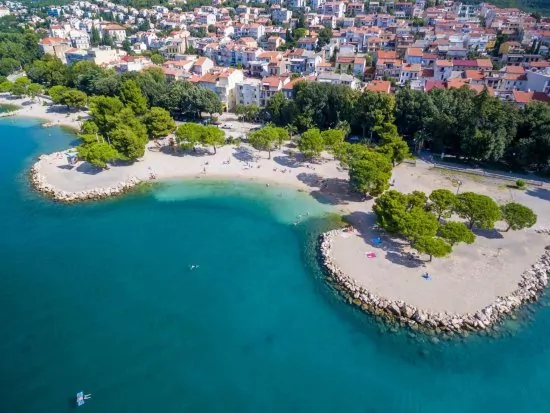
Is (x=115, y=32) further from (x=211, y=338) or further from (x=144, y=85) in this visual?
(x=211, y=338)

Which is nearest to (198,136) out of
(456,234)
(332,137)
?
(332,137)

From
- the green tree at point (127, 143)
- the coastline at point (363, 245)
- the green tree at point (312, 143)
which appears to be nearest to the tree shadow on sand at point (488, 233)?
the coastline at point (363, 245)

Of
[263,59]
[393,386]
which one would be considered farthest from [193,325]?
[263,59]

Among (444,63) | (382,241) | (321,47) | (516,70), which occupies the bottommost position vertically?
(382,241)

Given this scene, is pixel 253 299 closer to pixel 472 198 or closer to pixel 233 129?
pixel 472 198

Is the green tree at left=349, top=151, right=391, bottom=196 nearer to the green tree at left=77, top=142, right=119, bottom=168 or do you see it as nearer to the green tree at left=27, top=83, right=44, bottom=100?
the green tree at left=77, top=142, right=119, bottom=168

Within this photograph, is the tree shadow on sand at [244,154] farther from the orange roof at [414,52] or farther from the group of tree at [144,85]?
the orange roof at [414,52]

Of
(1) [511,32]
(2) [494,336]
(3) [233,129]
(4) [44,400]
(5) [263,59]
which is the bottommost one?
(4) [44,400]

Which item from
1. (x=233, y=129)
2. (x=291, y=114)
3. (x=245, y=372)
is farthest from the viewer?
(x=233, y=129)
